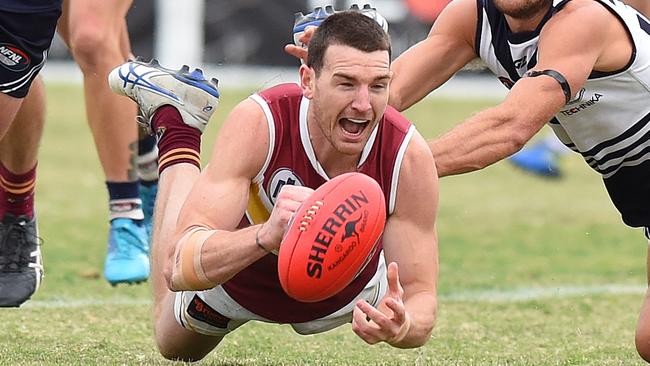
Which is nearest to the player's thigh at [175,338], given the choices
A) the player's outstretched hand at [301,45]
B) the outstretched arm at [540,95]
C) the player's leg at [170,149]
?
the player's leg at [170,149]

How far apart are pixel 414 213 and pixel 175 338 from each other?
3.82 ft

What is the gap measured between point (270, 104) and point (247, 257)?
0.62 meters

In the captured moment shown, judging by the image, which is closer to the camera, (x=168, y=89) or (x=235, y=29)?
(x=168, y=89)

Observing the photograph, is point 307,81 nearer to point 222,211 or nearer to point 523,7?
point 222,211

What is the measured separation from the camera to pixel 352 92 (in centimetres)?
385

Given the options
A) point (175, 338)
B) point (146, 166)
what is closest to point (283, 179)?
Result: point (175, 338)

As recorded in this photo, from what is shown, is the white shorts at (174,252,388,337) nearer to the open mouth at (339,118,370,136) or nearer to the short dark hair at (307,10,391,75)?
the open mouth at (339,118,370,136)

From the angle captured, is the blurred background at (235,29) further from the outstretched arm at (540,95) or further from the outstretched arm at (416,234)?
the outstretched arm at (416,234)

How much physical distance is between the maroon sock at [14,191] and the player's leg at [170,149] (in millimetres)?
883

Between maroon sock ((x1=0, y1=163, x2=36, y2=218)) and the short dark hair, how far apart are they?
7.03 feet

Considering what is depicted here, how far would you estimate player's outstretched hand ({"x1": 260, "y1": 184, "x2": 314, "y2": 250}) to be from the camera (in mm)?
3605

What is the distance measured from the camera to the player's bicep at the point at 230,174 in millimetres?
4004

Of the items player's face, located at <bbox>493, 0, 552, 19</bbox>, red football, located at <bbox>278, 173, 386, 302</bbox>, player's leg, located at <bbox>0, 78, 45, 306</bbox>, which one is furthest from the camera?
player's leg, located at <bbox>0, 78, 45, 306</bbox>

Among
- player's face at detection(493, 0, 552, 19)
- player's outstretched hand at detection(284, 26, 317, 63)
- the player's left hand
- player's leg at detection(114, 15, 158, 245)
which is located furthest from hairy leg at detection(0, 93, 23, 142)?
the player's left hand
